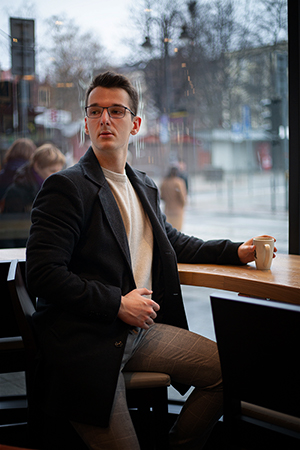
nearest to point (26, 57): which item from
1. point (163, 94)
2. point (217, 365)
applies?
point (163, 94)

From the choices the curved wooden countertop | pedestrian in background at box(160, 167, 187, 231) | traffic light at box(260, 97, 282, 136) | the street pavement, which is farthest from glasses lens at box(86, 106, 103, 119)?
pedestrian in background at box(160, 167, 187, 231)

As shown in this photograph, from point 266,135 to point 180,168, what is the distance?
2.90 ft

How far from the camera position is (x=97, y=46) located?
10.5 ft

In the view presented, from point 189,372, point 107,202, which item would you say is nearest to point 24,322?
point 107,202

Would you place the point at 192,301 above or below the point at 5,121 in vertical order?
below

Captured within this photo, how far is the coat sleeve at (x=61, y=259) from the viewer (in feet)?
4.04

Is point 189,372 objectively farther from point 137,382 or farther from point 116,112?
point 116,112

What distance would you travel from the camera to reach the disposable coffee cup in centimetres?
154

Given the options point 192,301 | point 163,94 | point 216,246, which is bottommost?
point 192,301

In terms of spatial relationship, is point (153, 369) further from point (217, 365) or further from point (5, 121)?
point (5, 121)

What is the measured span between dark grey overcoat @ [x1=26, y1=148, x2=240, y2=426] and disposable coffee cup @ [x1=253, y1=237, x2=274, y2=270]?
0.50m

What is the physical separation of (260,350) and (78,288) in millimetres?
570

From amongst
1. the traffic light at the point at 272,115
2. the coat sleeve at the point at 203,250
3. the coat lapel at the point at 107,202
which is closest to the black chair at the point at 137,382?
the coat lapel at the point at 107,202

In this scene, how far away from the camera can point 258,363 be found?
36.8 inches
